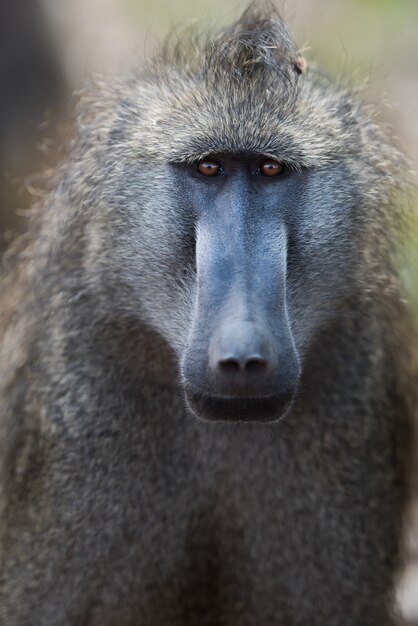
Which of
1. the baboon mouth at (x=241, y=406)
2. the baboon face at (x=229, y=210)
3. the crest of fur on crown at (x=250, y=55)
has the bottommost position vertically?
the baboon mouth at (x=241, y=406)

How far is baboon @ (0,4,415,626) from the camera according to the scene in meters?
4.11

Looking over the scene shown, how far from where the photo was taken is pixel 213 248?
3.86m

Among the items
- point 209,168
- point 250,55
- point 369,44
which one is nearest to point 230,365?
point 209,168

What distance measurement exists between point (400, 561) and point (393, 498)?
1.29 ft

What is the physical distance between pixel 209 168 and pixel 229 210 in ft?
0.70

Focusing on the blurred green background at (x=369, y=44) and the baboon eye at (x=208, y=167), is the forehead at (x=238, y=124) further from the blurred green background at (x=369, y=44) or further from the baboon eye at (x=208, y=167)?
the blurred green background at (x=369, y=44)

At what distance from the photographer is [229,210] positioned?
3.92 meters

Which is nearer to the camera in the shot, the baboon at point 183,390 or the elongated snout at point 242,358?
the elongated snout at point 242,358

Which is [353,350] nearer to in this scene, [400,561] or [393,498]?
[393,498]

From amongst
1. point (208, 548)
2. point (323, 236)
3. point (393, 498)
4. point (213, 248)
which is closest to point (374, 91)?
point (323, 236)

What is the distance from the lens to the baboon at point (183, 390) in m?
4.11

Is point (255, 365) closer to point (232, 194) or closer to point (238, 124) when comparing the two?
point (232, 194)

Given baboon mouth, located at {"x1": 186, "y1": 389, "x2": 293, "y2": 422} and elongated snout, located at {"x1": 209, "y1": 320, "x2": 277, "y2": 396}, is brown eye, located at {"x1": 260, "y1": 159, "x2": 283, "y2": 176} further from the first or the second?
baboon mouth, located at {"x1": 186, "y1": 389, "x2": 293, "y2": 422}

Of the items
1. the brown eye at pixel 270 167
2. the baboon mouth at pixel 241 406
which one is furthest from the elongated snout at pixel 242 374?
the brown eye at pixel 270 167
